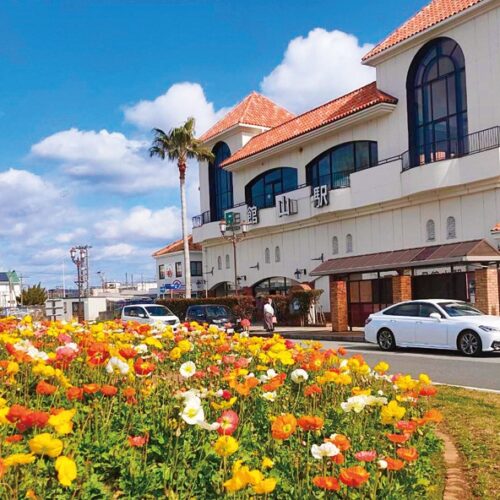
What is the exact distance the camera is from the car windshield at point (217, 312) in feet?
90.8

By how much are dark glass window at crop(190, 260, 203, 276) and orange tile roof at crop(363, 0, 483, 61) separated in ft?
95.7

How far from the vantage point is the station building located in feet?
89.1

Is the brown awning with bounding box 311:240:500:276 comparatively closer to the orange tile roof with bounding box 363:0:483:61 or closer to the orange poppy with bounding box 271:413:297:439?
the orange tile roof with bounding box 363:0:483:61

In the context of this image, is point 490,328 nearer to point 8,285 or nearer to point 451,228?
point 451,228

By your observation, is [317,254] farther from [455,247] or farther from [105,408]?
Result: [105,408]

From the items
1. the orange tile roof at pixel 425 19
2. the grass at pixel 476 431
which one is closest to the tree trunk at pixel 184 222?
the orange tile roof at pixel 425 19

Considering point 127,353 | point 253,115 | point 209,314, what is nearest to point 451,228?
point 209,314

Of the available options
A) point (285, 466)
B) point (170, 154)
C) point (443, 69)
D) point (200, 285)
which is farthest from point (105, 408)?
point (200, 285)

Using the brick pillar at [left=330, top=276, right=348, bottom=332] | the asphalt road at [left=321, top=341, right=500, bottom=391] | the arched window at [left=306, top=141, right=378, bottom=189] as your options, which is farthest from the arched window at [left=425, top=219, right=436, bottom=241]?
the asphalt road at [left=321, top=341, right=500, bottom=391]

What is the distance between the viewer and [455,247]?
1065 inches

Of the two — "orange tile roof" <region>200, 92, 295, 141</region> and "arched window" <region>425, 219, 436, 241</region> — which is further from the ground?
"orange tile roof" <region>200, 92, 295, 141</region>

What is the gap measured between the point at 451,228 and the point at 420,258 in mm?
3323

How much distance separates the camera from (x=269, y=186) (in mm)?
43719

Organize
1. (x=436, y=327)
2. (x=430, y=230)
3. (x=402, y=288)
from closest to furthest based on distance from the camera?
(x=436, y=327) < (x=402, y=288) < (x=430, y=230)
